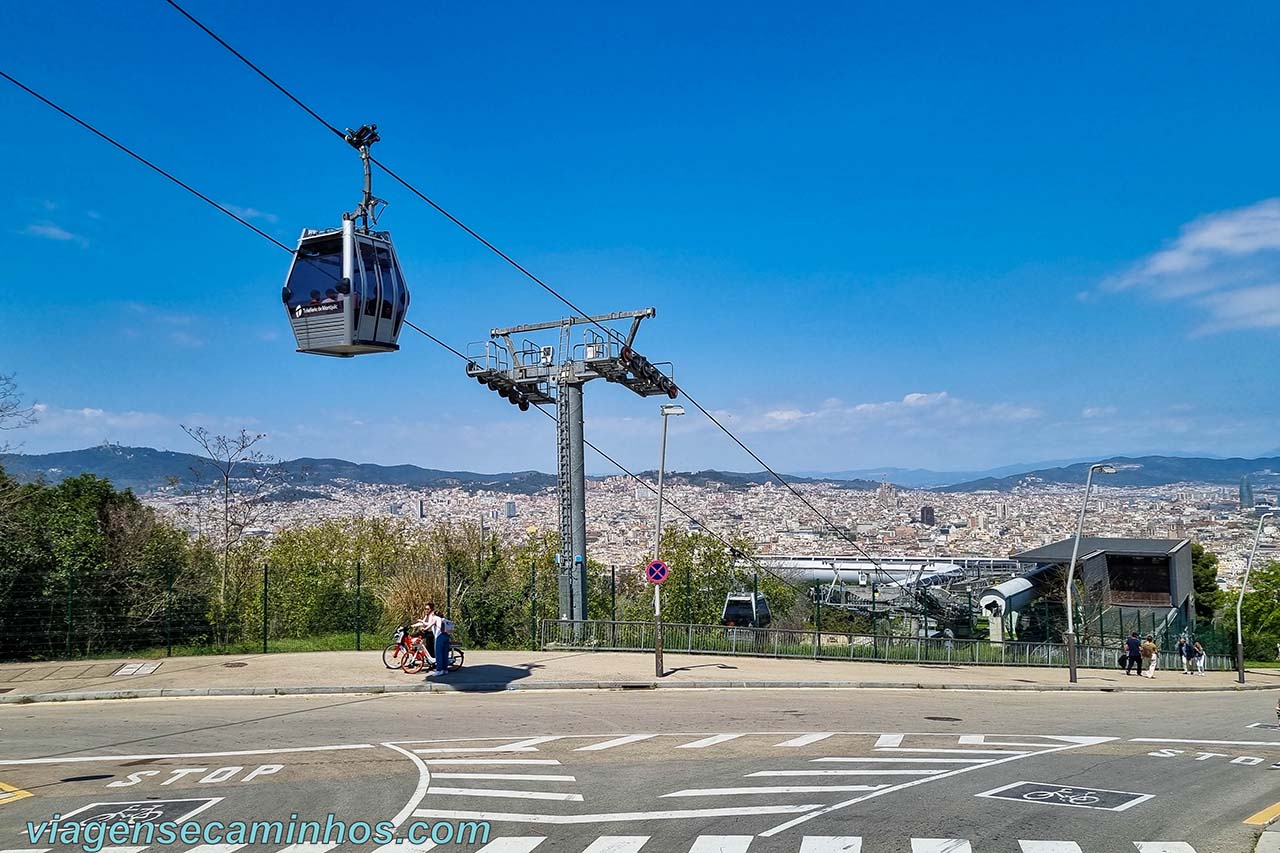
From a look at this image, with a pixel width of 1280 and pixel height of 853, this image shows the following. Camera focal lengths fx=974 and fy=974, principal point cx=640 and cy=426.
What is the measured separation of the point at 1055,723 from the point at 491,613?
17120 millimetres

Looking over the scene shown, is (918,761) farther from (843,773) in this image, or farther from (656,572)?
(656,572)

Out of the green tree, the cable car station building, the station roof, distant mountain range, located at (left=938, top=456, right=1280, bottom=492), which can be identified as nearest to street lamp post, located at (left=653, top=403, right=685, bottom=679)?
the cable car station building

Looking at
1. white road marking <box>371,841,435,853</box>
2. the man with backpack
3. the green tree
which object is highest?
the man with backpack

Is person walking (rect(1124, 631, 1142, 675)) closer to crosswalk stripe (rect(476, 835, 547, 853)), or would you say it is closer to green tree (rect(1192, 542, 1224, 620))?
crosswalk stripe (rect(476, 835, 547, 853))

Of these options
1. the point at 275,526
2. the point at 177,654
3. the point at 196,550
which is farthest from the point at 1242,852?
the point at 275,526

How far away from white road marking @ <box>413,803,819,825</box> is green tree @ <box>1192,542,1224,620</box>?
85042 millimetres

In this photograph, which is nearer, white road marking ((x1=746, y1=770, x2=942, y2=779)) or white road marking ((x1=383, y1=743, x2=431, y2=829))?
white road marking ((x1=383, y1=743, x2=431, y2=829))

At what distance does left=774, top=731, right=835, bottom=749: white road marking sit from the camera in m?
13.7

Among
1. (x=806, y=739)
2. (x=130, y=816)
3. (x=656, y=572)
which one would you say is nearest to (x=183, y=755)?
(x=130, y=816)

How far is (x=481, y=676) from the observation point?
71.2 ft

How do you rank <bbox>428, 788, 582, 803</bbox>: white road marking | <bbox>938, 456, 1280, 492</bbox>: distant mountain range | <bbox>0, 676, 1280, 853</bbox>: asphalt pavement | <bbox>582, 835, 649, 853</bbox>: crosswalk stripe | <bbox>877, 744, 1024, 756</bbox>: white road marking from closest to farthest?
<bbox>582, 835, 649, 853</bbox>: crosswalk stripe, <bbox>0, 676, 1280, 853</bbox>: asphalt pavement, <bbox>428, 788, 582, 803</bbox>: white road marking, <bbox>877, 744, 1024, 756</bbox>: white road marking, <bbox>938, 456, 1280, 492</bbox>: distant mountain range

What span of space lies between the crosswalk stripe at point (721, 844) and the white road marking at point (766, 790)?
5.58ft

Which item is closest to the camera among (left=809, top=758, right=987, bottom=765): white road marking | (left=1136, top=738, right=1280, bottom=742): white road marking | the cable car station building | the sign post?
(left=809, top=758, right=987, bottom=765): white road marking

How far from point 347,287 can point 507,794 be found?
355 inches
